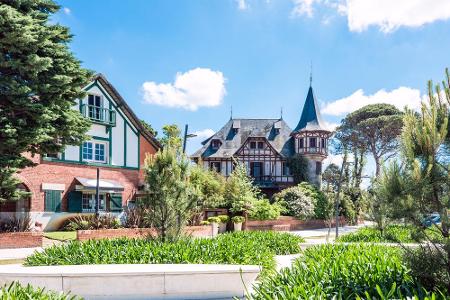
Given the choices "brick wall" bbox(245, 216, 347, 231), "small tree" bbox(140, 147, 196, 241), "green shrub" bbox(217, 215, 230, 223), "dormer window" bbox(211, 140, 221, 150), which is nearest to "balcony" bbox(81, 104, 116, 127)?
"green shrub" bbox(217, 215, 230, 223)

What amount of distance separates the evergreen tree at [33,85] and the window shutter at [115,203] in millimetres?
8428

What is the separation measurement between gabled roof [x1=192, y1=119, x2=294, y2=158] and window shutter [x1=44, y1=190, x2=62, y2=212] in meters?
22.6

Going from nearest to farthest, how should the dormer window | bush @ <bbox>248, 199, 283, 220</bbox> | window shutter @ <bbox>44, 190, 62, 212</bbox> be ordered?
window shutter @ <bbox>44, 190, 62, 212</bbox>, bush @ <bbox>248, 199, 283, 220</bbox>, the dormer window

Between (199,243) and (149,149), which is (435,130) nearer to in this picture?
(199,243)

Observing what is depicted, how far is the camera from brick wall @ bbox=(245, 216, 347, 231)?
25656mm

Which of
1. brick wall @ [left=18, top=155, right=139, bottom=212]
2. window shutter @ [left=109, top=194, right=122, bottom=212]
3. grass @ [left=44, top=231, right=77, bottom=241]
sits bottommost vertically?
grass @ [left=44, top=231, right=77, bottom=241]

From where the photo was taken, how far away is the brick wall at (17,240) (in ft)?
51.8

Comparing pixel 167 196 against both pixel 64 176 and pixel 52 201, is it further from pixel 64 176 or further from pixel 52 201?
pixel 64 176

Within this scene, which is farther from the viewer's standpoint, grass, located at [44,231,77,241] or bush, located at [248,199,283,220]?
bush, located at [248,199,283,220]

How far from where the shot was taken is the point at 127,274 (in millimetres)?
7516

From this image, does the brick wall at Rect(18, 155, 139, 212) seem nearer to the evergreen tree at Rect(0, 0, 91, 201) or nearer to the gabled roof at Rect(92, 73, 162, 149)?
the gabled roof at Rect(92, 73, 162, 149)

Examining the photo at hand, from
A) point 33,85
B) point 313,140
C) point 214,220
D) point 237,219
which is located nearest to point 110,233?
point 214,220

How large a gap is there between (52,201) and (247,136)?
1032 inches

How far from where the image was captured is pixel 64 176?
24.2 m
